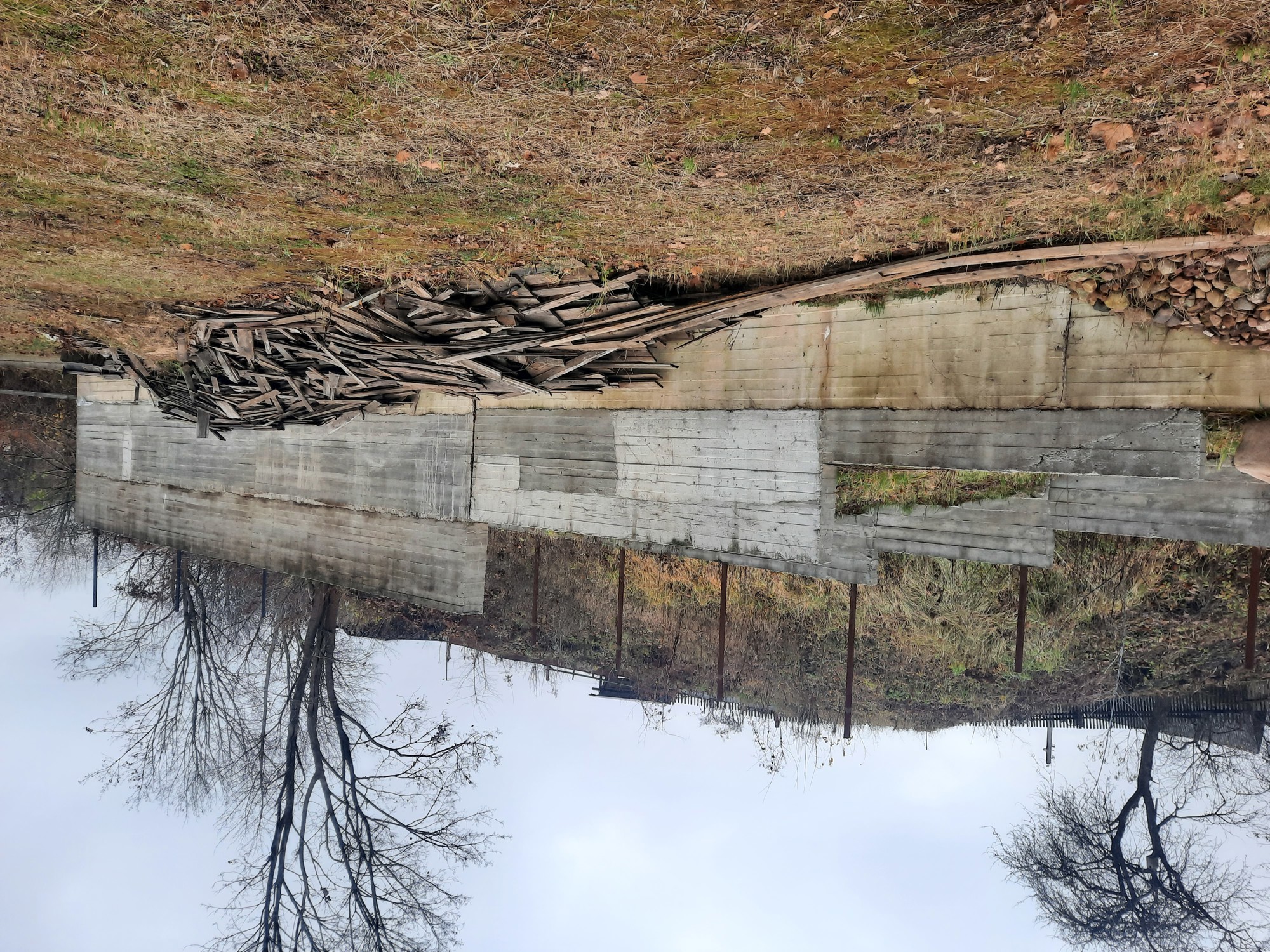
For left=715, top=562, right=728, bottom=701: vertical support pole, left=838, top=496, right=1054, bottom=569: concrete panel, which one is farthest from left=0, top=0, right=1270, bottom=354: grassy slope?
left=715, top=562, right=728, bottom=701: vertical support pole

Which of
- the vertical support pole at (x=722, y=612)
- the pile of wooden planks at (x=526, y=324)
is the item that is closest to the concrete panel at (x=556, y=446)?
the pile of wooden planks at (x=526, y=324)

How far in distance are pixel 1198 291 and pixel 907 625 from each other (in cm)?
548

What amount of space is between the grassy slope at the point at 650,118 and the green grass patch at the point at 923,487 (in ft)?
7.92

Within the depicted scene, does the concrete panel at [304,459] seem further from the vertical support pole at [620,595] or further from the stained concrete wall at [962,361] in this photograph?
the stained concrete wall at [962,361]

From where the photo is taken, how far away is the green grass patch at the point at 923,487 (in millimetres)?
7129

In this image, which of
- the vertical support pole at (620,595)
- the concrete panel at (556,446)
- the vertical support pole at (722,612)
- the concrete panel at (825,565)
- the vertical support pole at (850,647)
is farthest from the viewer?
the vertical support pole at (620,595)

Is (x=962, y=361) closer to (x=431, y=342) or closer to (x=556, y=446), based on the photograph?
(x=556, y=446)

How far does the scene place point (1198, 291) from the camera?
5.92m

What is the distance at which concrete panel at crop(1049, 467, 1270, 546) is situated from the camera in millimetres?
6066

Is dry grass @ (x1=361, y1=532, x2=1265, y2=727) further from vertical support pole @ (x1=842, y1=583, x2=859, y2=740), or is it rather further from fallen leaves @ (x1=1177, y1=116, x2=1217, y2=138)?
fallen leaves @ (x1=1177, y1=116, x2=1217, y2=138)

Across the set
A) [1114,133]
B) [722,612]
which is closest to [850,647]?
[722,612]

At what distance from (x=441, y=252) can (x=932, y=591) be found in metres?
7.80

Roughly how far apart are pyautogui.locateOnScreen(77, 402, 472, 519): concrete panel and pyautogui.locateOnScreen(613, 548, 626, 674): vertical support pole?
2591mm

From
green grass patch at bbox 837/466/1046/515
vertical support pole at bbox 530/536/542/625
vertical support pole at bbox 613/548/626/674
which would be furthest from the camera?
vertical support pole at bbox 530/536/542/625
